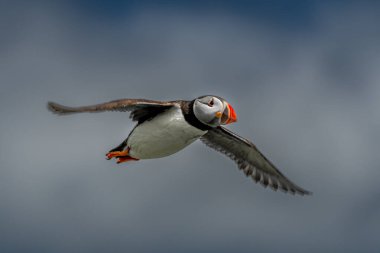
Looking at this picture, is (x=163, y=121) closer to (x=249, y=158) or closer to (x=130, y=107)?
(x=130, y=107)

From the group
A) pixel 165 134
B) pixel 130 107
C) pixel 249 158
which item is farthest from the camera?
pixel 249 158

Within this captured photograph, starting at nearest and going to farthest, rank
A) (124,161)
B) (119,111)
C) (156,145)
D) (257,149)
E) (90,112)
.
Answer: (90,112)
(119,111)
(156,145)
(124,161)
(257,149)

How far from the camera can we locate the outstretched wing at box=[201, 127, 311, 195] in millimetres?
15813

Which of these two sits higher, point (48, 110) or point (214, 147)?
point (214, 147)

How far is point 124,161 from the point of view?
1498 cm

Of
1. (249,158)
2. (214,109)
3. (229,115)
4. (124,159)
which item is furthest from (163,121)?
(249,158)

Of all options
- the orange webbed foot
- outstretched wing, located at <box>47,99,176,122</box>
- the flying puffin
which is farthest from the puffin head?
the orange webbed foot

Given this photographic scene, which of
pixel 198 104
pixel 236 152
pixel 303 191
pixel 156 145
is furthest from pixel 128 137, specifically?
pixel 303 191

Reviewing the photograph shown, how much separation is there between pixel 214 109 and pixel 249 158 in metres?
3.54

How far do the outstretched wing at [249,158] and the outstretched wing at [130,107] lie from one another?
2.29m

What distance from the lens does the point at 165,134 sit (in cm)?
1345

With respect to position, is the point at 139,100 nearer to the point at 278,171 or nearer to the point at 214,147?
the point at 214,147

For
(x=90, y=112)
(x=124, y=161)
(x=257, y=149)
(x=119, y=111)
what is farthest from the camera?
(x=257, y=149)

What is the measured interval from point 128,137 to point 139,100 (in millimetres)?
A: 1533
